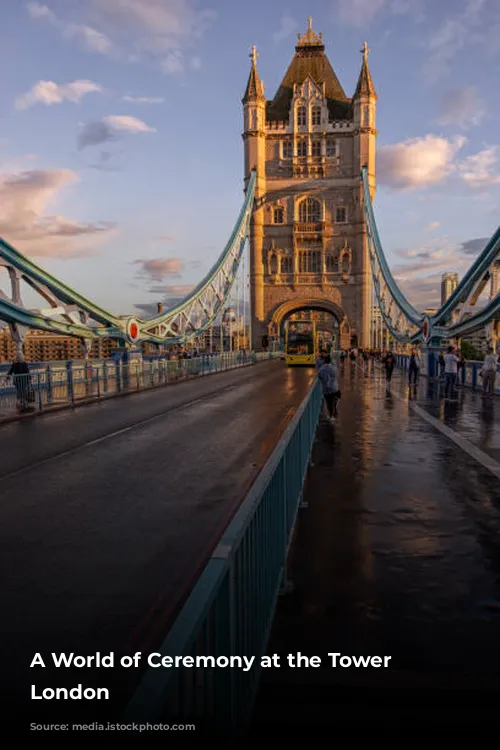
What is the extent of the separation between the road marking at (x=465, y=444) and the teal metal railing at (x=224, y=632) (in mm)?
5601

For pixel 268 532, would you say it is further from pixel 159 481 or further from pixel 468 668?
pixel 159 481

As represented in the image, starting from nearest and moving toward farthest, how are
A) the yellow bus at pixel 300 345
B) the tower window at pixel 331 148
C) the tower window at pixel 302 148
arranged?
the yellow bus at pixel 300 345 → the tower window at pixel 302 148 → the tower window at pixel 331 148

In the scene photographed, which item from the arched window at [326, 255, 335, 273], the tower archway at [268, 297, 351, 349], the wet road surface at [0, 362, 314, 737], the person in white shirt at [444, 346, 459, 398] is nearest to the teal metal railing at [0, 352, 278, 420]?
the wet road surface at [0, 362, 314, 737]

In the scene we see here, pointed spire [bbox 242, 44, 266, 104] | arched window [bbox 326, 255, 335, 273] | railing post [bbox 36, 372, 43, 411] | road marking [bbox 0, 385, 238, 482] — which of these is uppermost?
pointed spire [bbox 242, 44, 266, 104]

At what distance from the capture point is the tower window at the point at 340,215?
6706cm

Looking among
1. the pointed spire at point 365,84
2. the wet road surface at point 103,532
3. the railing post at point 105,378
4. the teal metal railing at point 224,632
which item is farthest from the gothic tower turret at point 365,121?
the teal metal railing at point 224,632

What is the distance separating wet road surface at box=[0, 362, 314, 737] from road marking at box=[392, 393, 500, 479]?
11.5 feet

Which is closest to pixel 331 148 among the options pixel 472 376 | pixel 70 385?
pixel 472 376

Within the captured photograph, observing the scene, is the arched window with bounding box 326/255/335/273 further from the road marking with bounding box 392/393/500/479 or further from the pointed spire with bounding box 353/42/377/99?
the road marking with bounding box 392/393/500/479

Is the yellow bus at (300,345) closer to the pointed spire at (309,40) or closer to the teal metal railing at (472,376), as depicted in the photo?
the teal metal railing at (472,376)

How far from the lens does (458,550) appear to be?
16.8 feet

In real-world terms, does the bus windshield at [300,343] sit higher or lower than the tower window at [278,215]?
lower

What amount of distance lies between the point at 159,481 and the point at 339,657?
192 inches

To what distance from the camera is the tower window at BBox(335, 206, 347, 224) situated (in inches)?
2640
